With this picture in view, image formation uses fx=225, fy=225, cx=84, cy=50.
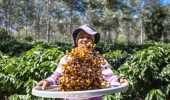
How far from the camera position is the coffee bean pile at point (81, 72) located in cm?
151

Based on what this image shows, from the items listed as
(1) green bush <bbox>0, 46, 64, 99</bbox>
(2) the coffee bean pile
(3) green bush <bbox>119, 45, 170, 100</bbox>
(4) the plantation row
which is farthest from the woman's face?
(3) green bush <bbox>119, 45, 170, 100</bbox>

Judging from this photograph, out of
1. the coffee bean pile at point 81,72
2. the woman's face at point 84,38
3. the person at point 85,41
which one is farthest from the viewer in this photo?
the woman's face at point 84,38

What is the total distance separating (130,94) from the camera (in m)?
3.00

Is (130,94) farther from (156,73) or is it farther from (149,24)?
(149,24)

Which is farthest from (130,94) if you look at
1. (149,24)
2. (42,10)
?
(42,10)

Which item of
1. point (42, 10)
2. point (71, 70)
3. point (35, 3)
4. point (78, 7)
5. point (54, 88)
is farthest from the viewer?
Result: point (42, 10)

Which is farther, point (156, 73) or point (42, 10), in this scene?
point (42, 10)

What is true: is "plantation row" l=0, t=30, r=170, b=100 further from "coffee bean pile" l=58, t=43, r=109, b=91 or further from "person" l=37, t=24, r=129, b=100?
"coffee bean pile" l=58, t=43, r=109, b=91

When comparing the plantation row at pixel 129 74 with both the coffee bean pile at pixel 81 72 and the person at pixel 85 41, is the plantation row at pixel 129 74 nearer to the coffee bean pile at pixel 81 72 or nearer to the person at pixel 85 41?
the person at pixel 85 41

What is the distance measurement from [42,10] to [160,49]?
51.1 meters

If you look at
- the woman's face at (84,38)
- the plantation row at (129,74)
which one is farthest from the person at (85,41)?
the plantation row at (129,74)

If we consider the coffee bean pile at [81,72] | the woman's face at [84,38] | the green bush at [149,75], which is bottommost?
the green bush at [149,75]

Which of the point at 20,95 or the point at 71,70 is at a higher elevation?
the point at 71,70

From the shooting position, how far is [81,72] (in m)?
1.54
